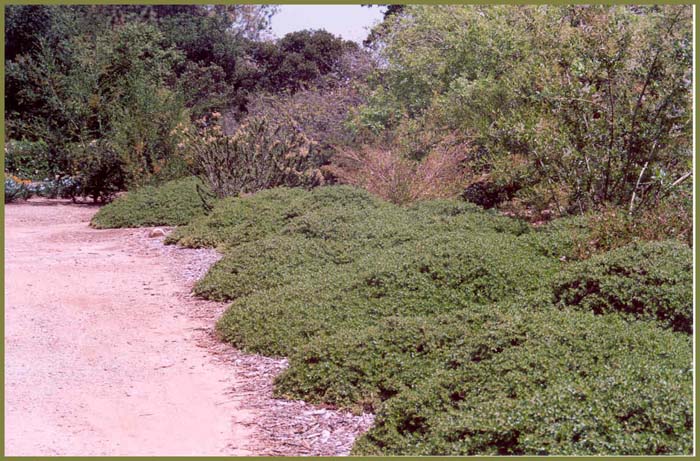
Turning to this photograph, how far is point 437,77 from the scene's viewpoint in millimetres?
18234

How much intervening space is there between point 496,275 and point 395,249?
1427 mm

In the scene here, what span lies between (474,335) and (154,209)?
10.1 metres

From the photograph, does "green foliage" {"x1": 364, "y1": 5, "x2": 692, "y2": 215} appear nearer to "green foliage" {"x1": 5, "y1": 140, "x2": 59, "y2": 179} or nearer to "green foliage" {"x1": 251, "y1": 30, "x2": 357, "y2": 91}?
"green foliage" {"x1": 5, "y1": 140, "x2": 59, "y2": 179}

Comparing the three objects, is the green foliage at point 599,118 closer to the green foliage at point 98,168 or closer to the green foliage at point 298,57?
the green foliage at point 98,168

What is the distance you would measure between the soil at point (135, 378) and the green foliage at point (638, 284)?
190 cm

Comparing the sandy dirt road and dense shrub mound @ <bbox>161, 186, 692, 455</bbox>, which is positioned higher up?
dense shrub mound @ <bbox>161, 186, 692, 455</bbox>

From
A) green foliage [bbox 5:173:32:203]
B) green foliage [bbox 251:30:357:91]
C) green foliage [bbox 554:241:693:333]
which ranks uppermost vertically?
green foliage [bbox 251:30:357:91]

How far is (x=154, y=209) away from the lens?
14570mm

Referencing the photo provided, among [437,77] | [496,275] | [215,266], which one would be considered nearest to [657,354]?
[496,275]

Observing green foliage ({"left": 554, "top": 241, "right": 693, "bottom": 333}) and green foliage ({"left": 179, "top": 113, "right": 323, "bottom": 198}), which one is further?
green foliage ({"left": 179, "top": 113, "right": 323, "bottom": 198})

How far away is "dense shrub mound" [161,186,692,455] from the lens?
404 cm

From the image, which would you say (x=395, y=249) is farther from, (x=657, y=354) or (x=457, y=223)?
(x=657, y=354)

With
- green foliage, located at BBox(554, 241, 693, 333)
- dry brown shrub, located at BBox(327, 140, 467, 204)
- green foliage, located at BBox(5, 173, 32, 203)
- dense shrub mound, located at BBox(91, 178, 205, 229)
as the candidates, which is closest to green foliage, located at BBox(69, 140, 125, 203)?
green foliage, located at BBox(5, 173, 32, 203)

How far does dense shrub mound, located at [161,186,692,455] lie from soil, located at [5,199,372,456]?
27 cm
